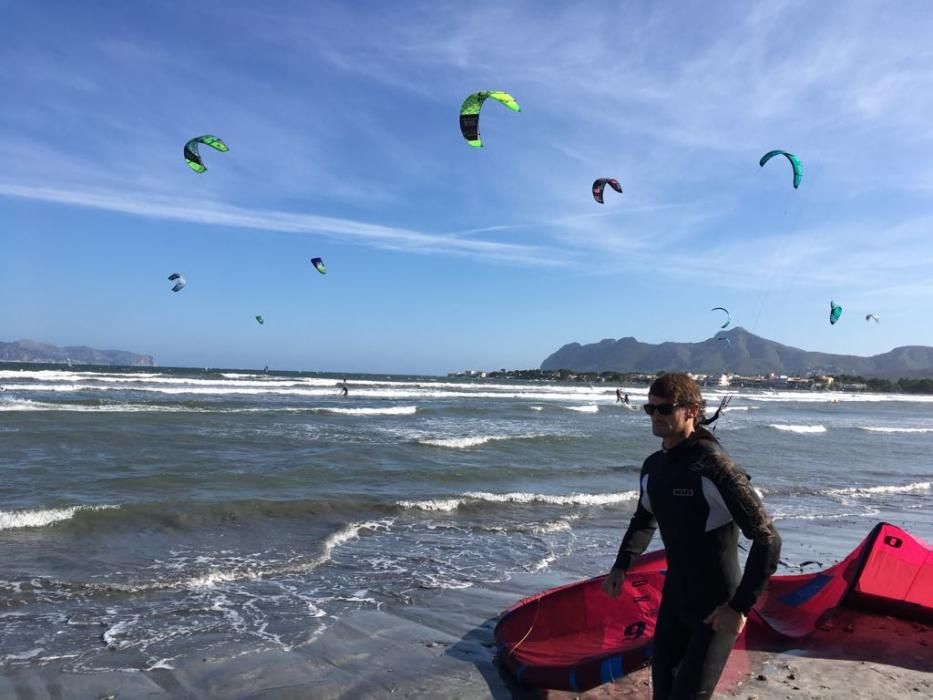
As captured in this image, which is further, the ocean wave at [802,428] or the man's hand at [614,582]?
the ocean wave at [802,428]

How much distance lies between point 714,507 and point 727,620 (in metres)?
0.39

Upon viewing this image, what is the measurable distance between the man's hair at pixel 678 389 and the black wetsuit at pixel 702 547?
0.45 feet

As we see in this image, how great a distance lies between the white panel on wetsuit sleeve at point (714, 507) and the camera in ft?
8.45

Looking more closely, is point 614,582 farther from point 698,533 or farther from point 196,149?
point 196,149

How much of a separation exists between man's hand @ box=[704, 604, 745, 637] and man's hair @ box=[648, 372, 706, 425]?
711 millimetres

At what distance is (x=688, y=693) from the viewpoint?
2.66 meters

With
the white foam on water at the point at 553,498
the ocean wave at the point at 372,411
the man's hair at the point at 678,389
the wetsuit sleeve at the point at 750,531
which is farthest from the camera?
the ocean wave at the point at 372,411

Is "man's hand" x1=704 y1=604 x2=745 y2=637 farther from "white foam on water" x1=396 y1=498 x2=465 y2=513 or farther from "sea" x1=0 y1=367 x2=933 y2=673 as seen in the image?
"white foam on water" x1=396 y1=498 x2=465 y2=513

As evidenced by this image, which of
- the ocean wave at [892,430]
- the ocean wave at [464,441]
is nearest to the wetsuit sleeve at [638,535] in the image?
the ocean wave at [464,441]

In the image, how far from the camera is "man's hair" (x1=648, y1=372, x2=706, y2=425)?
2.72m

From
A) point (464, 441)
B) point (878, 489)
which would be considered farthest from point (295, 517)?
point (878, 489)

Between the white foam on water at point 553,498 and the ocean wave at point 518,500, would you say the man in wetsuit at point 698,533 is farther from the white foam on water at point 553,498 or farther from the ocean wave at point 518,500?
the white foam on water at point 553,498

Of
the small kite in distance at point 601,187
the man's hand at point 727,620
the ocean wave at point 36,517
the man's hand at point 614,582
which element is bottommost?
the ocean wave at point 36,517

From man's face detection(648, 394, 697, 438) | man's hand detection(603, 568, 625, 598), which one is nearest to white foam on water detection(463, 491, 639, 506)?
man's hand detection(603, 568, 625, 598)
